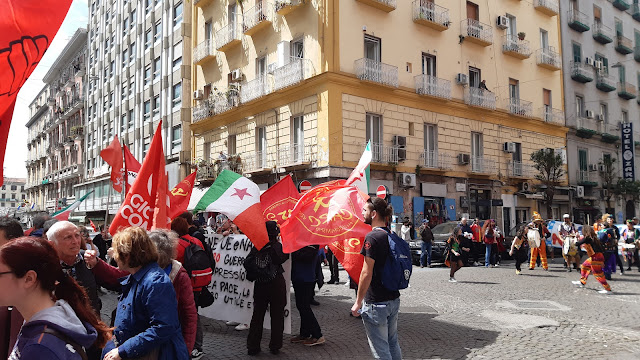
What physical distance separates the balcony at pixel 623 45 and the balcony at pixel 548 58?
848cm

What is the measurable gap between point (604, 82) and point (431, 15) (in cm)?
1624

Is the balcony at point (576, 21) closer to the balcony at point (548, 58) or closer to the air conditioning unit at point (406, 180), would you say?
the balcony at point (548, 58)

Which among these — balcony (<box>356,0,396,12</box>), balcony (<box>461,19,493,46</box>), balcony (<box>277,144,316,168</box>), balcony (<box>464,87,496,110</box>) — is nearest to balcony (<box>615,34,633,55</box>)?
balcony (<box>461,19,493,46</box>)

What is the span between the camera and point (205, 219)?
27.3 metres

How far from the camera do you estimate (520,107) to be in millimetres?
27422

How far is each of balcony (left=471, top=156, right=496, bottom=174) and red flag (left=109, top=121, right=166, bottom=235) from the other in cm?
2144

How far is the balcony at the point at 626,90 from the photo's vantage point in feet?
112

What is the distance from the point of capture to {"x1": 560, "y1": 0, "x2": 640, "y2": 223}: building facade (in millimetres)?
30609

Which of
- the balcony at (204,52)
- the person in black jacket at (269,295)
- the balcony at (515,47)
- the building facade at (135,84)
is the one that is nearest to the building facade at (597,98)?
the balcony at (515,47)

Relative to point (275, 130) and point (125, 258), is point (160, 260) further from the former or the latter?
point (275, 130)

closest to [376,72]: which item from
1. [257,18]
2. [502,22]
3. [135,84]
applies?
[257,18]

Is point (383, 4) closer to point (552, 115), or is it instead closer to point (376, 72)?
point (376, 72)

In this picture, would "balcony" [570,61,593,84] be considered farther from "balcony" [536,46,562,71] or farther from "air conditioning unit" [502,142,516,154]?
"air conditioning unit" [502,142,516,154]

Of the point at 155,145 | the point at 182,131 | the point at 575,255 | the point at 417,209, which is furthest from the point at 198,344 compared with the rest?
the point at 182,131
